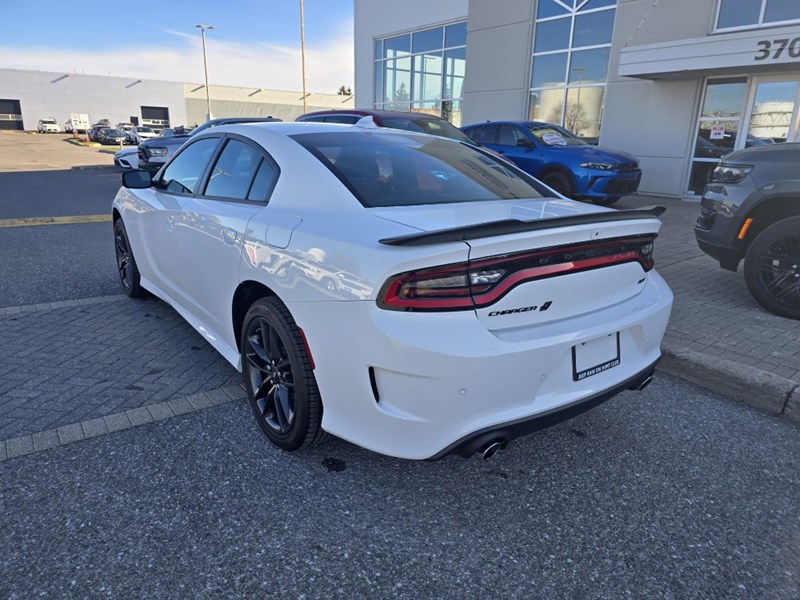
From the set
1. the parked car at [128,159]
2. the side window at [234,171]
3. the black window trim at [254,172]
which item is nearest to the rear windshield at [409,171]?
the black window trim at [254,172]

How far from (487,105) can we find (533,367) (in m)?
16.1

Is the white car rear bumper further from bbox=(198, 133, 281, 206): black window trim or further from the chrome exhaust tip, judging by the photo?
bbox=(198, 133, 281, 206): black window trim

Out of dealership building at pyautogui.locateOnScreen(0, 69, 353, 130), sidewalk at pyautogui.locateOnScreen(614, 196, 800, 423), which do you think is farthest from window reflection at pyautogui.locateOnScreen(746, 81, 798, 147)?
dealership building at pyautogui.locateOnScreen(0, 69, 353, 130)

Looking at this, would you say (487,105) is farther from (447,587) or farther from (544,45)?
(447,587)

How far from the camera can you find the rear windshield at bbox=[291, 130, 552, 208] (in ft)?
9.18

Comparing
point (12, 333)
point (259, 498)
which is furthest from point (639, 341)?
point (12, 333)

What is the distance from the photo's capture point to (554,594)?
2.00 m

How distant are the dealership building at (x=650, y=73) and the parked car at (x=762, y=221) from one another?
273 inches

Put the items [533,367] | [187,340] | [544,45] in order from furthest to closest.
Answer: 1. [544,45]
2. [187,340]
3. [533,367]

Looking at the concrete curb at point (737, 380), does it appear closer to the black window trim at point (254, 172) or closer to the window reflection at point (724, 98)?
the black window trim at point (254, 172)

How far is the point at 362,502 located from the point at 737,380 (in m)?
2.54

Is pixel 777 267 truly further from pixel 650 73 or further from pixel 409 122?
pixel 650 73

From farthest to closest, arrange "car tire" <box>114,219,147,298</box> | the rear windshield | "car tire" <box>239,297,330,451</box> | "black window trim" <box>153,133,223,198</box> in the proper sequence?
"car tire" <box>114,219,147,298</box>, "black window trim" <box>153,133,223,198</box>, the rear windshield, "car tire" <box>239,297,330,451</box>

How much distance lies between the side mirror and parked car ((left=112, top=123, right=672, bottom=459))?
1.30 metres
